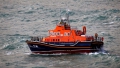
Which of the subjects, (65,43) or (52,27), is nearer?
(65,43)

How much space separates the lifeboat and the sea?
0.77 meters

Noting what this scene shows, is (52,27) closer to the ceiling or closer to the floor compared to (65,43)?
closer to the floor

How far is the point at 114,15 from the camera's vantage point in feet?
262

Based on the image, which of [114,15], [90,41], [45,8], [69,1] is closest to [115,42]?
[90,41]

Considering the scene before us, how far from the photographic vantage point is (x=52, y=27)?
2904 inches

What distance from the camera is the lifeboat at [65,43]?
5481 cm

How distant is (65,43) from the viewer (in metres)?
54.8

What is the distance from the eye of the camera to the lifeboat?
180 ft

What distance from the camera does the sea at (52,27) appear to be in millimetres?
51469

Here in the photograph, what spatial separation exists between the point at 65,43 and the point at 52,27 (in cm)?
1925

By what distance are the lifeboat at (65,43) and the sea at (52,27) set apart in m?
0.77

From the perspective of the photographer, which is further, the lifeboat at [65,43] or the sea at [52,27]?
the lifeboat at [65,43]

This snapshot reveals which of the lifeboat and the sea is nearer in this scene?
the sea

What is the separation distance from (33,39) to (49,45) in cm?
274
